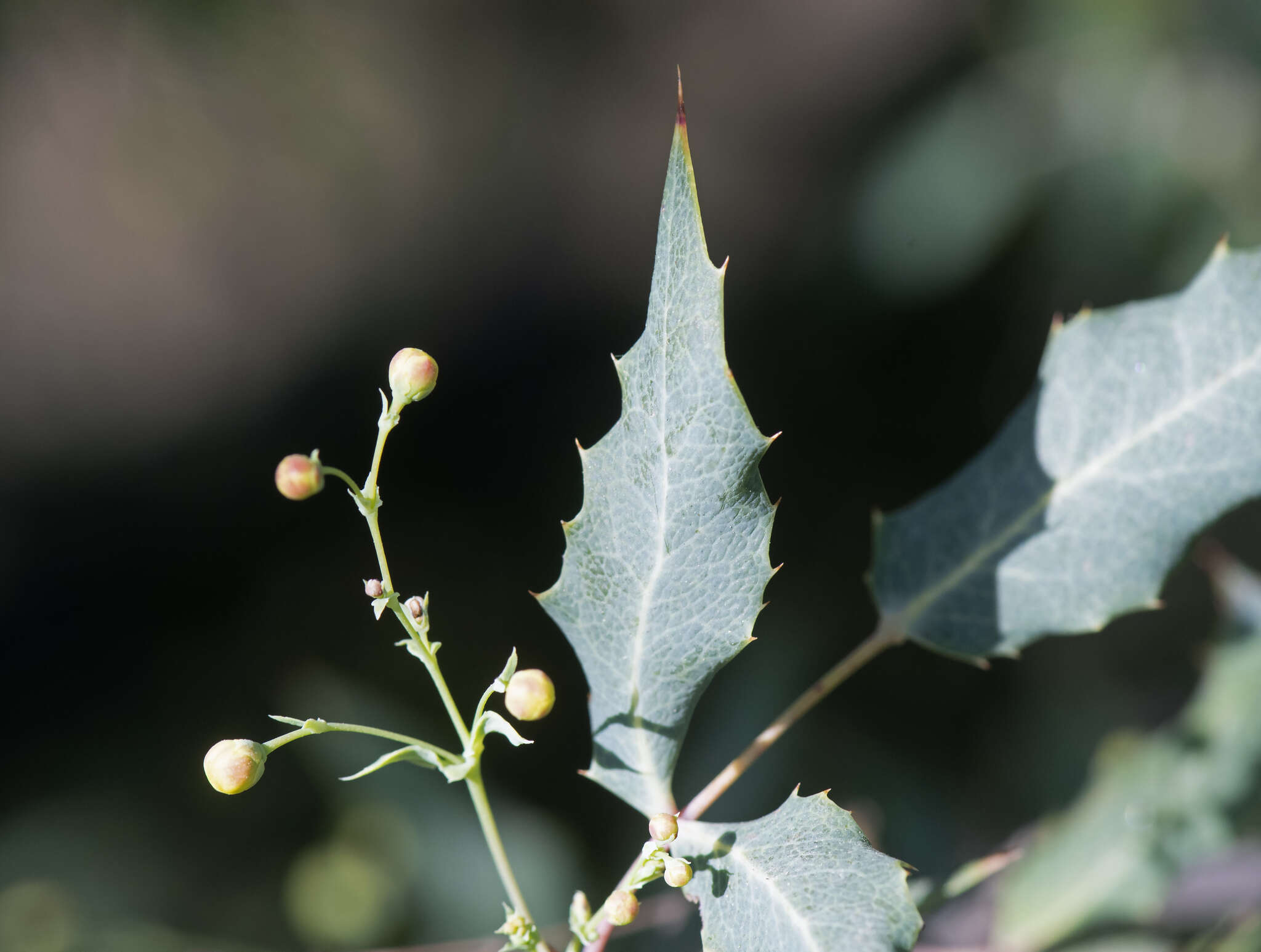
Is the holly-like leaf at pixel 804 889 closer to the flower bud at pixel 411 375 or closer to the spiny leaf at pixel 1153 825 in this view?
the flower bud at pixel 411 375

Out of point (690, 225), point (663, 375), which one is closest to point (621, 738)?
point (663, 375)

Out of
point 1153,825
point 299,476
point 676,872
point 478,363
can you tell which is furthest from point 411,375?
point 478,363

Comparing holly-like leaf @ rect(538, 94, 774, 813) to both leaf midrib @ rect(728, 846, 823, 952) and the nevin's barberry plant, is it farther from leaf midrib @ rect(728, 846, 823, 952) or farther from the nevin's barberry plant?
leaf midrib @ rect(728, 846, 823, 952)

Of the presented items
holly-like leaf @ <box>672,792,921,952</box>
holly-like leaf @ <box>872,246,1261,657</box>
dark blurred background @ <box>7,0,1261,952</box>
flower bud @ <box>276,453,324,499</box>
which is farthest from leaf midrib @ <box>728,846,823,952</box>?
dark blurred background @ <box>7,0,1261,952</box>

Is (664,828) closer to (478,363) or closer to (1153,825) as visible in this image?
(1153,825)

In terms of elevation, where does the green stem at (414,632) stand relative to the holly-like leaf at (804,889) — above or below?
above

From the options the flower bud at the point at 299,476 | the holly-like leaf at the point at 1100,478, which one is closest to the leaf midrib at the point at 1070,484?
the holly-like leaf at the point at 1100,478
